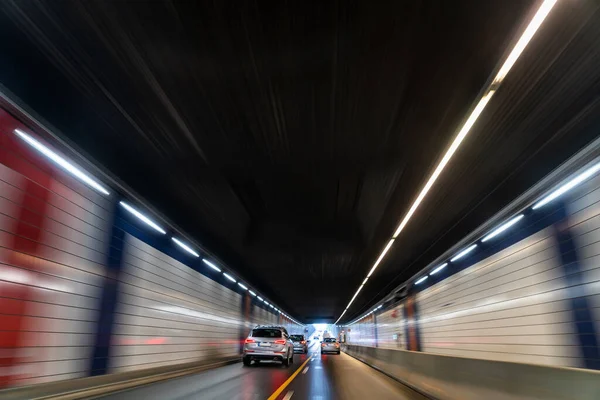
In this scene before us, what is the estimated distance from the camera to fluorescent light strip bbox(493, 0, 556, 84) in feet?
16.0

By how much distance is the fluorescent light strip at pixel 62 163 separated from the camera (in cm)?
713

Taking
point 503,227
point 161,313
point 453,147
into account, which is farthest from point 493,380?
point 161,313

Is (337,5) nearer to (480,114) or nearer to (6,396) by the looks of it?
(480,114)

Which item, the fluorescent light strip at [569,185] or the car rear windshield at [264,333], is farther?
the car rear windshield at [264,333]

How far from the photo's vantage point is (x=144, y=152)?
8.40 m

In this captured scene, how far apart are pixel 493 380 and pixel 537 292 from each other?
4.48 m

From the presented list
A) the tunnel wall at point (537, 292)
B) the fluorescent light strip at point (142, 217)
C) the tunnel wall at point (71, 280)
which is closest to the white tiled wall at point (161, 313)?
the tunnel wall at point (71, 280)

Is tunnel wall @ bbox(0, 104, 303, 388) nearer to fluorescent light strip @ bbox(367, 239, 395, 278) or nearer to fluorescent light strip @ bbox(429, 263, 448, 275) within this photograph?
fluorescent light strip @ bbox(367, 239, 395, 278)

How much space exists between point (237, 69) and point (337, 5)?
1.78 metres

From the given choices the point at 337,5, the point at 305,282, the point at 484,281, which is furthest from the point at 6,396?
the point at 305,282

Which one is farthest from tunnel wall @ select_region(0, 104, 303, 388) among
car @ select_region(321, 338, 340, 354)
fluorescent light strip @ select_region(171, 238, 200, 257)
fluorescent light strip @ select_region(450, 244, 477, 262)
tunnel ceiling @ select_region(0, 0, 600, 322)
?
car @ select_region(321, 338, 340, 354)

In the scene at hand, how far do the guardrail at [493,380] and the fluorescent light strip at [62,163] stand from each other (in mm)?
8580

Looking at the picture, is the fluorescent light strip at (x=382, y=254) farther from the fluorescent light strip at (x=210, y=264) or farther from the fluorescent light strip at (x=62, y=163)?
the fluorescent light strip at (x=62, y=163)

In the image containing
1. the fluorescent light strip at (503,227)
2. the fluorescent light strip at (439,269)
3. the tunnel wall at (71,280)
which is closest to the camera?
the tunnel wall at (71,280)
